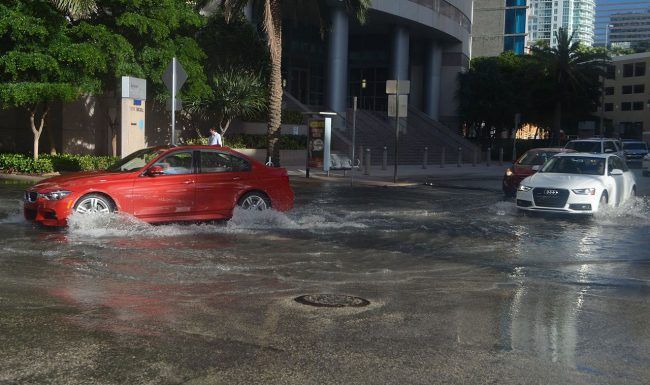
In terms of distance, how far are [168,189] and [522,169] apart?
11330 mm

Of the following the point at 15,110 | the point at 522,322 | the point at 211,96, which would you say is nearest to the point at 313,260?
the point at 522,322

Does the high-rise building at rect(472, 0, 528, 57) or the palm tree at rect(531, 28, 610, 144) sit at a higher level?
the high-rise building at rect(472, 0, 528, 57)

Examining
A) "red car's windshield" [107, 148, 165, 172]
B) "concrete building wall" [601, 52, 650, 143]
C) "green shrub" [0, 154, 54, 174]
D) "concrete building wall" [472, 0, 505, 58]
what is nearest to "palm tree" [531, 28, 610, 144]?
"concrete building wall" [472, 0, 505, 58]

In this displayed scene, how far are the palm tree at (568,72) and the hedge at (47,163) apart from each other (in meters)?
39.5

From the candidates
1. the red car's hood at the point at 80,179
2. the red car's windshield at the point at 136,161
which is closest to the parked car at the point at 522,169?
the red car's windshield at the point at 136,161

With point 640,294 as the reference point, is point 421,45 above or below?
above

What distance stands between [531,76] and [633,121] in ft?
137

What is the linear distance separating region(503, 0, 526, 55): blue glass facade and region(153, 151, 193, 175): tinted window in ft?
246

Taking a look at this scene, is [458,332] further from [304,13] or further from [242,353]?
[304,13]

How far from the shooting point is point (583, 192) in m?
14.9

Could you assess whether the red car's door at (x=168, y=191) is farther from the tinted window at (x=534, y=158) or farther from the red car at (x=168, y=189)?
→ the tinted window at (x=534, y=158)

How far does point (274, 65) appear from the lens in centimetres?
2731

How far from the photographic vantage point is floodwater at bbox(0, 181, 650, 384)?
5.26 meters

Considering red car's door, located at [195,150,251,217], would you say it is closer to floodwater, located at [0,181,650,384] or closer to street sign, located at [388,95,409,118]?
floodwater, located at [0,181,650,384]
